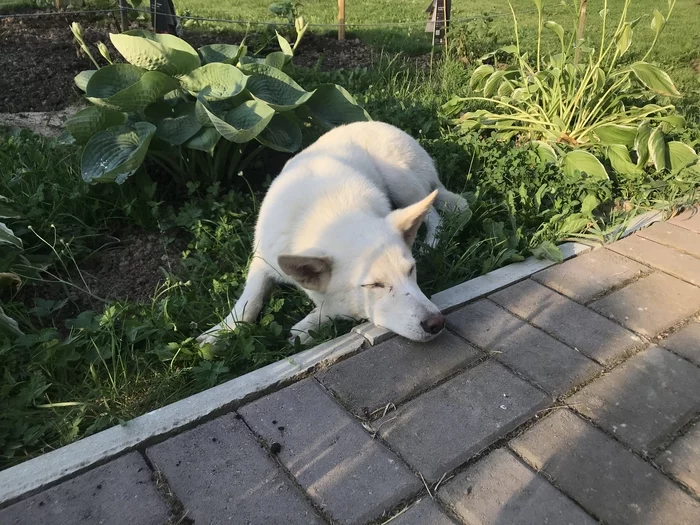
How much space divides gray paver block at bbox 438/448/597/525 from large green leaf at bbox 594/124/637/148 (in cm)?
291

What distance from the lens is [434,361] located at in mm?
2074

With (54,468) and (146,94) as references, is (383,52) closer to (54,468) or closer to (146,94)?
(146,94)

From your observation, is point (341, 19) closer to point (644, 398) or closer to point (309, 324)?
point (309, 324)

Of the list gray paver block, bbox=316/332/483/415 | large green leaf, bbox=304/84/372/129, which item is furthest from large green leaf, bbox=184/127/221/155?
gray paver block, bbox=316/332/483/415

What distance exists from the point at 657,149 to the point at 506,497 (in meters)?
2.84

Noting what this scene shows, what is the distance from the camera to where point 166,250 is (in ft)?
9.61

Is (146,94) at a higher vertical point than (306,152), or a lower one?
higher

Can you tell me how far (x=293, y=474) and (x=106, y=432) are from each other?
635 millimetres

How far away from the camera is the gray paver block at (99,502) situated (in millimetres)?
1476

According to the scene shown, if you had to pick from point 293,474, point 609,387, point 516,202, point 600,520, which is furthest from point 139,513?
point 516,202

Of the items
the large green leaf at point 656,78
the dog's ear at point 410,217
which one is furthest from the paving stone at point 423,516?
the large green leaf at point 656,78

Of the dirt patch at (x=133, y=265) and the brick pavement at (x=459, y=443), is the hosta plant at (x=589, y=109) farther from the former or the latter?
the dirt patch at (x=133, y=265)

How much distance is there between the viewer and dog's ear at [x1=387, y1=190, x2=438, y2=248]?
7.35ft

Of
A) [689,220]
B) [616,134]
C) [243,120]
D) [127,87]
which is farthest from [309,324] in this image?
[616,134]
